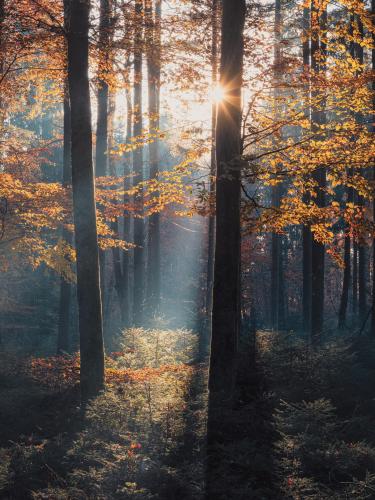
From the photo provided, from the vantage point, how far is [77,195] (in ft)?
33.9

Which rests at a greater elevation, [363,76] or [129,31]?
[129,31]

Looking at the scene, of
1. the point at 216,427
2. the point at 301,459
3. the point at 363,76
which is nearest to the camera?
the point at 301,459

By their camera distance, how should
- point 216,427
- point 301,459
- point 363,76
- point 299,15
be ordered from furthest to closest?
point 299,15 < point 363,76 < point 216,427 < point 301,459

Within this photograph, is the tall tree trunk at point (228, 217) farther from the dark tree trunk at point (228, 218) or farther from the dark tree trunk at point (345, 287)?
the dark tree trunk at point (345, 287)

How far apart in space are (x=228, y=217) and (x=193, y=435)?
3.53 m

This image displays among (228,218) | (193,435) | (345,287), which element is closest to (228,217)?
(228,218)

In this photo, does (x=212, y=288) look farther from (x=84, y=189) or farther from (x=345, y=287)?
(x=345, y=287)

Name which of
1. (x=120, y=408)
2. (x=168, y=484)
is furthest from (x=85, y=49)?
(x=168, y=484)

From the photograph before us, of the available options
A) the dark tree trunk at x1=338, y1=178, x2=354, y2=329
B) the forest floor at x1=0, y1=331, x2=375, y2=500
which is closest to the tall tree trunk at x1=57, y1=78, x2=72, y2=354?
the forest floor at x1=0, y1=331, x2=375, y2=500

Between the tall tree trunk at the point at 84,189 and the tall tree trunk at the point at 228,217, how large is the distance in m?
2.58

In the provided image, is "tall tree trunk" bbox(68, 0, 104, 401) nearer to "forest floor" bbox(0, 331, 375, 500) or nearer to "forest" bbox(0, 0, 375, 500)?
"forest" bbox(0, 0, 375, 500)

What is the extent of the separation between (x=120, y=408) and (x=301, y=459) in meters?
3.10

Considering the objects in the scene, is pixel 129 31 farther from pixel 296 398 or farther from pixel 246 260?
pixel 246 260

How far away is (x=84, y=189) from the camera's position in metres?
10.3
